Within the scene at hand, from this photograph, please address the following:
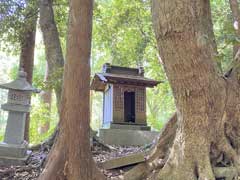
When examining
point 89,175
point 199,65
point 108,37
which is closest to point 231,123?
point 199,65

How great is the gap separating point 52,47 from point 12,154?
280 cm

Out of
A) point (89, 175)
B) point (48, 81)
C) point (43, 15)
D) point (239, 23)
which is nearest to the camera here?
point (89, 175)

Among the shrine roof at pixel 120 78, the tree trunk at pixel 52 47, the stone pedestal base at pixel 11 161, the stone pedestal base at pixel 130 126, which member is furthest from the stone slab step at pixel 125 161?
the shrine roof at pixel 120 78

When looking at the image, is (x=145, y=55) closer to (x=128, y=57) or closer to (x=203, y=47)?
(x=128, y=57)

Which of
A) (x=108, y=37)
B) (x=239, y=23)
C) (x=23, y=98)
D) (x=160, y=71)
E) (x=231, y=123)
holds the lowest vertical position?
(x=231, y=123)

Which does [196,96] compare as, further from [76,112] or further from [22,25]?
[22,25]

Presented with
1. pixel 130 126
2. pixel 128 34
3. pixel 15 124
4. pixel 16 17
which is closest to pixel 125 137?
pixel 130 126

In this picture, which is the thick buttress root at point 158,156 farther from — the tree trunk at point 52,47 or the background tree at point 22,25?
the background tree at point 22,25

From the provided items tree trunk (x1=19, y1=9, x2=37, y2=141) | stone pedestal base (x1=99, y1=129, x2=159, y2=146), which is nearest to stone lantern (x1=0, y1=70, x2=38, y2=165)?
tree trunk (x1=19, y1=9, x2=37, y2=141)

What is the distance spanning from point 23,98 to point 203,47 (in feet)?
11.3

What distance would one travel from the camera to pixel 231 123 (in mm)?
3877

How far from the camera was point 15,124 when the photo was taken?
17.1 ft

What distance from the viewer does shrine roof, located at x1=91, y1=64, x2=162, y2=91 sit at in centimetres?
856

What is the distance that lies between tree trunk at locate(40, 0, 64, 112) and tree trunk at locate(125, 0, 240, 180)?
3.37 meters
